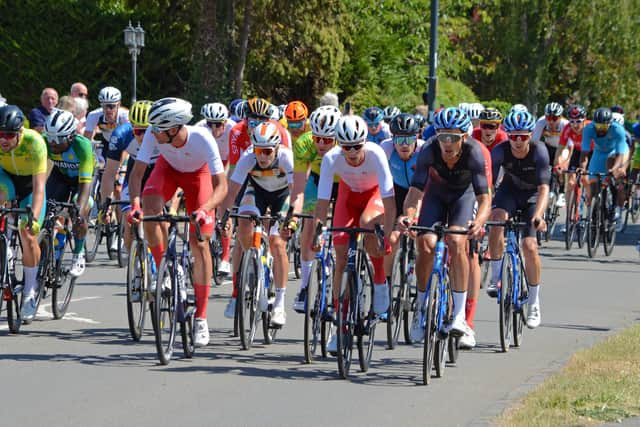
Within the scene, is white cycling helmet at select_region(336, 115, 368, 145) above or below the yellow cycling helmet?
below

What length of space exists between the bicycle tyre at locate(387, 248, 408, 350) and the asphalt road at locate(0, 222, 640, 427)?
145 millimetres

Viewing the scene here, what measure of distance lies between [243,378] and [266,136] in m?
2.46

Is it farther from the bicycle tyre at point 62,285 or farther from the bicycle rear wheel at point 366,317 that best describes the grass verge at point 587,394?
the bicycle tyre at point 62,285

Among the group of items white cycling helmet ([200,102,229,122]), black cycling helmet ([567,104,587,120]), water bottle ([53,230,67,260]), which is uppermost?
black cycling helmet ([567,104,587,120])

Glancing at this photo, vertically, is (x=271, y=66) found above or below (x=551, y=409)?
above

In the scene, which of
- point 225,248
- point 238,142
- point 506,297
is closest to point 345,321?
point 506,297

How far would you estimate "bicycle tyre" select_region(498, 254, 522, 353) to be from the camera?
1129 centimetres

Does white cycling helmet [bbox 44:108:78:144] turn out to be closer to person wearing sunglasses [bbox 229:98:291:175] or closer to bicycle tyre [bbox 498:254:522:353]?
person wearing sunglasses [bbox 229:98:291:175]

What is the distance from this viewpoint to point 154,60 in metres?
32.4

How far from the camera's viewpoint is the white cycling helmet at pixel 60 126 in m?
12.4

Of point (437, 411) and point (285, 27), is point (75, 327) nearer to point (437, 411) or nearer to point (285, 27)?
point (437, 411)

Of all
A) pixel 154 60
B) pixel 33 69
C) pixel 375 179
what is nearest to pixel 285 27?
pixel 154 60

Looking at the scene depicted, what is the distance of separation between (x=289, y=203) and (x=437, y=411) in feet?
11.9

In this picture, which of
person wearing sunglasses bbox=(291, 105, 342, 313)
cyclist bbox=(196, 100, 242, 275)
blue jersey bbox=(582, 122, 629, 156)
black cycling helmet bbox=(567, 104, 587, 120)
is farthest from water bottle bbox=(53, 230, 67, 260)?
black cycling helmet bbox=(567, 104, 587, 120)
